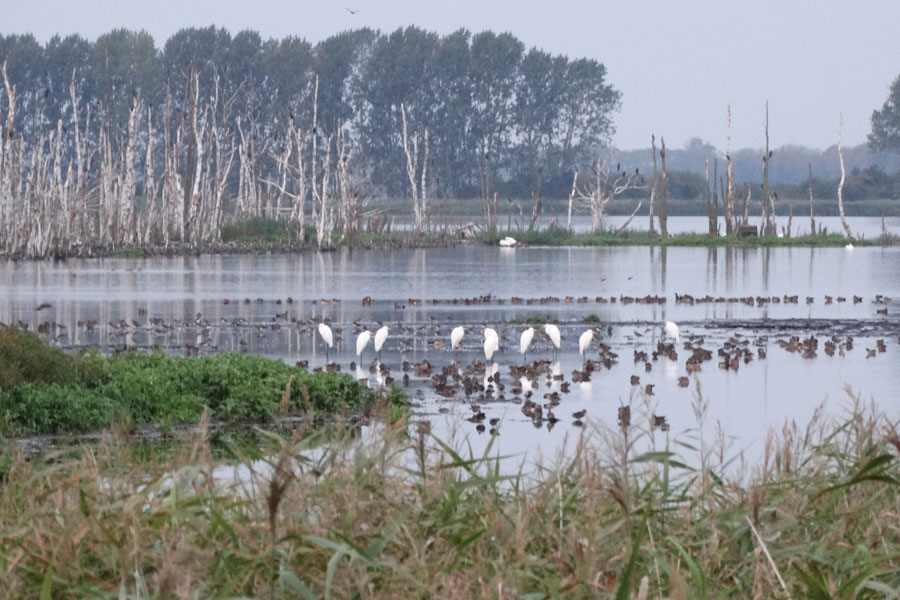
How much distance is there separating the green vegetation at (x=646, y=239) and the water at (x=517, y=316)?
10557 millimetres

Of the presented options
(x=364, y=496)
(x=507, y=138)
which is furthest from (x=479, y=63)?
(x=364, y=496)

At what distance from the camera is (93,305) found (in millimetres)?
23266

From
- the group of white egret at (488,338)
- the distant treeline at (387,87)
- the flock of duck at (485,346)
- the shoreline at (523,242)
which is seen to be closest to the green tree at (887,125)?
the distant treeline at (387,87)

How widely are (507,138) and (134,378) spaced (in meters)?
86.2

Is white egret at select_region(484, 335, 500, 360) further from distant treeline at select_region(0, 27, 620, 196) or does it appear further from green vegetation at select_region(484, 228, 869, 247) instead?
distant treeline at select_region(0, 27, 620, 196)

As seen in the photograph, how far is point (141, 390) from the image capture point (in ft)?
36.7

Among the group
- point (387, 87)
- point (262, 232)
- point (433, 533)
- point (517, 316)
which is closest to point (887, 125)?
point (387, 87)

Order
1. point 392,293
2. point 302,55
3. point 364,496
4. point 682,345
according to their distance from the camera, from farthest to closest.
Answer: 1. point 302,55
2. point 392,293
3. point 682,345
4. point 364,496

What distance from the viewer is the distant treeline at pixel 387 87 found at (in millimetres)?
90938

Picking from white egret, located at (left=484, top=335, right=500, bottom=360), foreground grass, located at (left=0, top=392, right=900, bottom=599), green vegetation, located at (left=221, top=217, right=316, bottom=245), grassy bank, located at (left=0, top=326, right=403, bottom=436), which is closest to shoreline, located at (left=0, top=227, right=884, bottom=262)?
green vegetation, located at (left=221, top=217, right=316, bottom=245)

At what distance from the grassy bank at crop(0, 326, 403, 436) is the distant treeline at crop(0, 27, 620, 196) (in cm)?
7729

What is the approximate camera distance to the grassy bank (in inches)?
412

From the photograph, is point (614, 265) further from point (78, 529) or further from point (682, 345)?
point (78, 529)

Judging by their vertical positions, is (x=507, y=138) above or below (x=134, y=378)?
above
